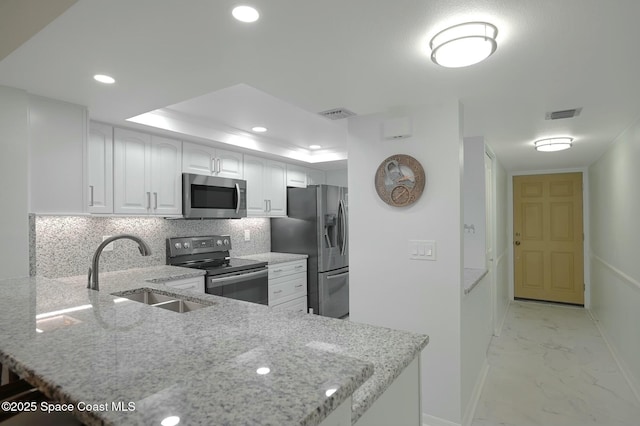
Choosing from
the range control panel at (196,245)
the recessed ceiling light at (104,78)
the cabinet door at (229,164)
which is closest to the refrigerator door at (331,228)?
the cabinet door at (229,164)

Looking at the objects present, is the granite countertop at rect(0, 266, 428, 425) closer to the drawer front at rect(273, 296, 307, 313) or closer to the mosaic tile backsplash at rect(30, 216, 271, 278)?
the mosaic tile backsplash at rect(30, 216, 271, 278)

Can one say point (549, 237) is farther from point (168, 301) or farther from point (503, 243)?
point (168, 301)

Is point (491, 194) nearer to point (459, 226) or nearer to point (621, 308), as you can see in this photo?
point (621, 308)

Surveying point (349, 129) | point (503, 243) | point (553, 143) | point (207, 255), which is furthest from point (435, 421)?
point (503, 243)

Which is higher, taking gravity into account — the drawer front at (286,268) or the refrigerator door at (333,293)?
the drawer front at (286,268)

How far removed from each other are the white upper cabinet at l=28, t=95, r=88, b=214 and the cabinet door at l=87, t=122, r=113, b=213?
353 millimetres

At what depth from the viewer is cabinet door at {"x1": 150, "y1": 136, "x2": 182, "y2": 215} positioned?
122 inches

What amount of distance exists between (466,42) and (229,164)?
2897 mm

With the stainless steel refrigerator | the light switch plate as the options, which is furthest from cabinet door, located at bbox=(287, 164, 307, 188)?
the light switch plate

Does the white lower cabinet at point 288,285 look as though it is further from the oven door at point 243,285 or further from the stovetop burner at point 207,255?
the stovetop burner at point 207,255

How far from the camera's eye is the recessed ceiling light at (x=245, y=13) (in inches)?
48.2

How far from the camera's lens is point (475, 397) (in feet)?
8.59

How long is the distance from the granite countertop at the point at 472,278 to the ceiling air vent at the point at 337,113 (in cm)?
146

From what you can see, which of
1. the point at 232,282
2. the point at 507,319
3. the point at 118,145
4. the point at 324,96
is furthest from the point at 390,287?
the point at 507,319
